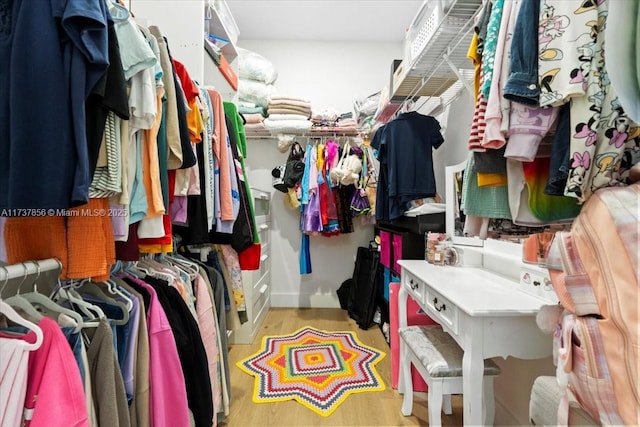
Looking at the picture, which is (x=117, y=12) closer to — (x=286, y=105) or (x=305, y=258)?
(x=286, y=105)

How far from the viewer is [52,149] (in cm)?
61

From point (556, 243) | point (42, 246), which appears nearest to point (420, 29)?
point (556, 243)

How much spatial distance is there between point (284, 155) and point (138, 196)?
91.0 inches

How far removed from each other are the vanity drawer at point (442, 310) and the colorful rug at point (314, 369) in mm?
796

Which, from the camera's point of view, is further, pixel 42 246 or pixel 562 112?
pixel 42 246

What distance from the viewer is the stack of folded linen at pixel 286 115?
266 cm

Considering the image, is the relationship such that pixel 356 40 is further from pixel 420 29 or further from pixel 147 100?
pixel 147 100

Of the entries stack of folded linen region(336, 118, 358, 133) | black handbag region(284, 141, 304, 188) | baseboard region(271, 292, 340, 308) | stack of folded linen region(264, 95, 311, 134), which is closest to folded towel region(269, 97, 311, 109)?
stack of folded linen region(264, 95, 311, 134)

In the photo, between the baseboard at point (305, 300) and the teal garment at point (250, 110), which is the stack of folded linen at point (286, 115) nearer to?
the teal garment at point (250, 110)

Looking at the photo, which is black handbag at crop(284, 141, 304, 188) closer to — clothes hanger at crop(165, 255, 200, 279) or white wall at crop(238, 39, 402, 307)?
white wall at crop(238, 39, 402, 307)

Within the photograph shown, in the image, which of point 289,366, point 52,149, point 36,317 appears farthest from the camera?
point 289,366

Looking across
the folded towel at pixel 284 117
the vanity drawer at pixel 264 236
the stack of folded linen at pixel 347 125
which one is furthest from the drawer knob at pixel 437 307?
the folded towel at pixel 284 117

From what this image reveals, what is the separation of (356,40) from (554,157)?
2.93 m

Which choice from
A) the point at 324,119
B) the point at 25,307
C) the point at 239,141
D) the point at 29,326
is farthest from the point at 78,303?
the point at 324,119
